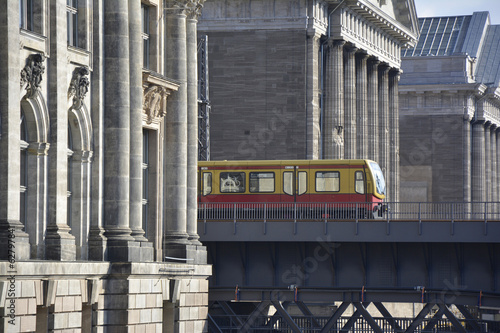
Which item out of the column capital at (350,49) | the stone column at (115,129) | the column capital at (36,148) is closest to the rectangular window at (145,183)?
the stone column at (115,129)

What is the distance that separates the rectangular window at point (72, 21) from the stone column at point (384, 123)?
203 feet

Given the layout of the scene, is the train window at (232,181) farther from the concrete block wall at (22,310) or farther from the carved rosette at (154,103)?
the concrete block wall at (22,310)

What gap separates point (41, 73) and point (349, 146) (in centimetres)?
5742

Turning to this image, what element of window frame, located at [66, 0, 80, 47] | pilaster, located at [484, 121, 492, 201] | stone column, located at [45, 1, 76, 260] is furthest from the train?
pilaster, located at [484, 121, 492, 201]

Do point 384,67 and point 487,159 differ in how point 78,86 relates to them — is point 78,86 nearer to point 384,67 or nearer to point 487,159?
point 384,67

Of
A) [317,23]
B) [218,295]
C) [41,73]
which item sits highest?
[317,23]

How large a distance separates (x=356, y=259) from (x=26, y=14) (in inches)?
1105

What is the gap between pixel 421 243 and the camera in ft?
227

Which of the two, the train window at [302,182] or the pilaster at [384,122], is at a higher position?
the pilaster at [384,122]

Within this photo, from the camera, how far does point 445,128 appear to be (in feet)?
455

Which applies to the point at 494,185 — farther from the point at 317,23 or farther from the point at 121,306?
the point at 121,306

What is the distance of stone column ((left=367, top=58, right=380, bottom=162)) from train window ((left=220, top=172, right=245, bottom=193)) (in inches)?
1288

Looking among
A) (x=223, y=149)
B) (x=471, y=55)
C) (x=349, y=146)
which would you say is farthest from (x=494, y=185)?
(x=223, y=149)

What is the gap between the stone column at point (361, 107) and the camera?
4146 inches
